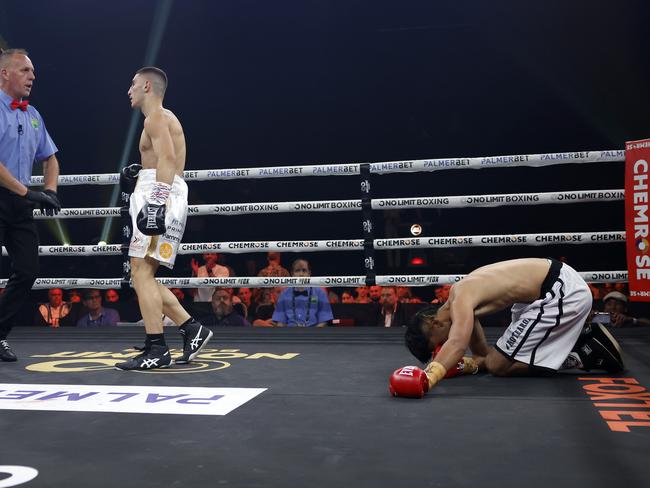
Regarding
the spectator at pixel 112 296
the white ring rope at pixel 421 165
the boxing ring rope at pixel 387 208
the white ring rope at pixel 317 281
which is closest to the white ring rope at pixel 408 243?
the boxing ring rope at pixel 387 208

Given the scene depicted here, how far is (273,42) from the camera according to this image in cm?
689

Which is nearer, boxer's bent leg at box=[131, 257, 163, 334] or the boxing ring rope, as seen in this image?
boxer's bent leg at box=[131, 257, 163, 334]

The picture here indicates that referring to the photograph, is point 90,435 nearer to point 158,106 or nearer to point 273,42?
point 158,106

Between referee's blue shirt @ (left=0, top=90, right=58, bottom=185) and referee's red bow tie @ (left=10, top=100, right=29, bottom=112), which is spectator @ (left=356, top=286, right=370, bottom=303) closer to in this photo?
referee's blue shirt @ (left=0, top=90, right=58, bottom=185)

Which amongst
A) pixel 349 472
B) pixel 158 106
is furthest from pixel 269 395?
pixel 158 106

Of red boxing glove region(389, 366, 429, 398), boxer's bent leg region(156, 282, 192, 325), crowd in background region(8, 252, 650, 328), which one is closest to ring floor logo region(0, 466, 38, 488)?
red boxing glove region(389, 366, 429, 398)

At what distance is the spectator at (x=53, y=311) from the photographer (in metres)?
5.70

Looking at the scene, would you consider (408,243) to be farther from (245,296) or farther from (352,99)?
(352,99)

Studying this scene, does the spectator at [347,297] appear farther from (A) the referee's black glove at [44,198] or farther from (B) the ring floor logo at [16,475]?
(B) the ring floor logo at [16,475]

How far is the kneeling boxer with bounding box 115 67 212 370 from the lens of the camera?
2713 mm

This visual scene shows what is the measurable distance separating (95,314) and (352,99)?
3613 mm

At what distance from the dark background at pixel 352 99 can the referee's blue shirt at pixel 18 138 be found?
3.68 m

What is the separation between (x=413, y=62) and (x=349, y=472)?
20.7ft

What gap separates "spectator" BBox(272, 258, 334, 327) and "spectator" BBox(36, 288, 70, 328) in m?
2.05
